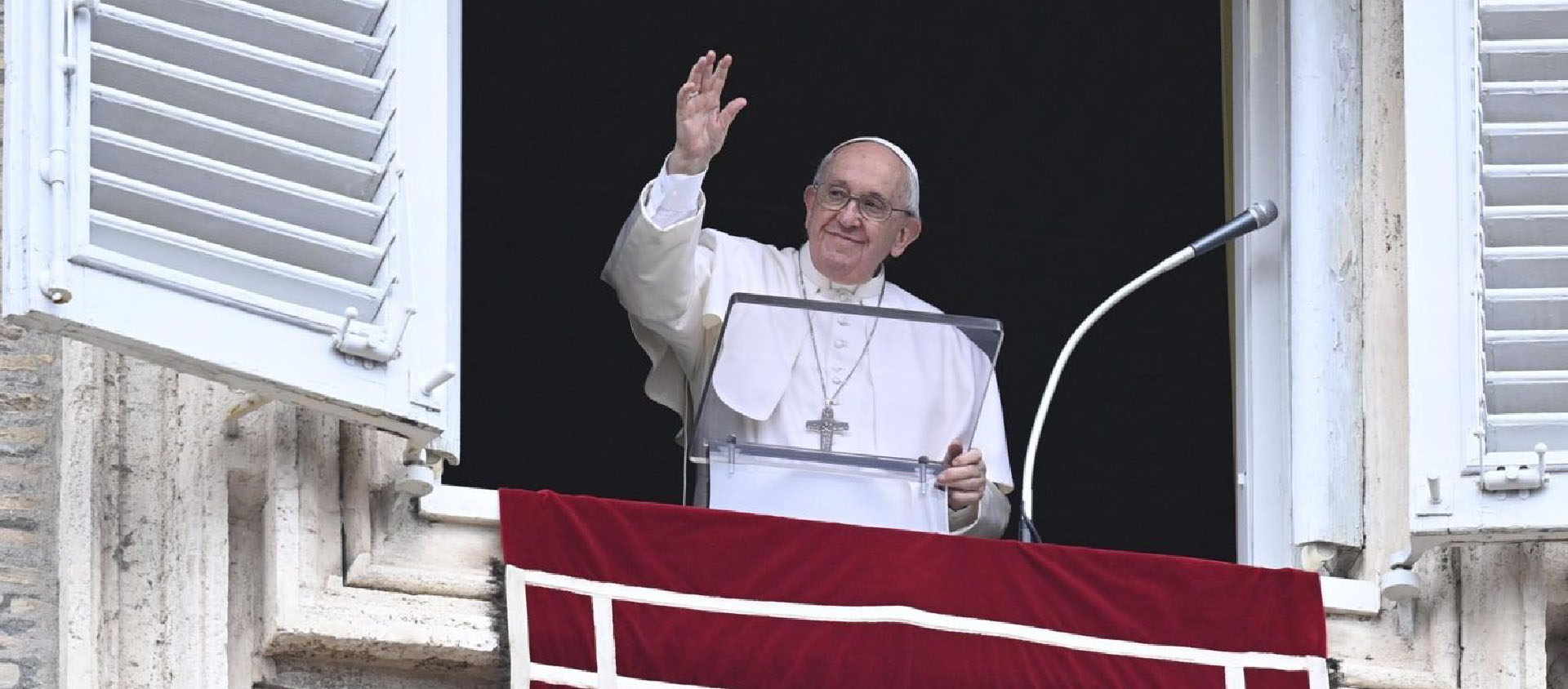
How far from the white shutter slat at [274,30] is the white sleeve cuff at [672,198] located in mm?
806

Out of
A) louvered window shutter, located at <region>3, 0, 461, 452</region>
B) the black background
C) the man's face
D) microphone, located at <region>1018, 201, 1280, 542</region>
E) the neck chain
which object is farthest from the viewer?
the black background

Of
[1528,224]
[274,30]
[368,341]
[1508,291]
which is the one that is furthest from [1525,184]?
[274,30]

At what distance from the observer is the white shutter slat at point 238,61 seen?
6363 mm

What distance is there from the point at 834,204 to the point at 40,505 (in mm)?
1875

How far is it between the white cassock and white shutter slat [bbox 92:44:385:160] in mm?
884

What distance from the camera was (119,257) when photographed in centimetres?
615

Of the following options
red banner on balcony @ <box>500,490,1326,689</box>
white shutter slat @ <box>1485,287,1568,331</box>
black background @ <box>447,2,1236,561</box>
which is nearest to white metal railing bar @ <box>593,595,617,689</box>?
red banner on balcony @ <box>500,490,1326,689</box>

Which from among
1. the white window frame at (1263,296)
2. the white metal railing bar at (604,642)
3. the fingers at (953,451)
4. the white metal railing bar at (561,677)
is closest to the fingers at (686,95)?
the fingers at (953,451)

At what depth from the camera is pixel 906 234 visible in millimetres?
8070

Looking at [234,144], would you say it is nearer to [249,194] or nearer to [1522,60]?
[249,194]

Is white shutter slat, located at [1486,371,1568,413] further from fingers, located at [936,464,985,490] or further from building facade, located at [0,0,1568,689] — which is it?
fingers, located at [936,464,985,490]

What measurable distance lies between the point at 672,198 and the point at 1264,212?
1106 mm

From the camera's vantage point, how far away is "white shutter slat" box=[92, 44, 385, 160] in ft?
20.8

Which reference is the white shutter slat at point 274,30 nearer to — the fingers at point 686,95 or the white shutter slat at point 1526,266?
the fingers at point 686,95
